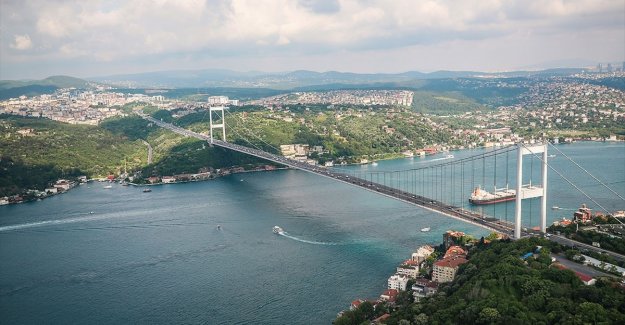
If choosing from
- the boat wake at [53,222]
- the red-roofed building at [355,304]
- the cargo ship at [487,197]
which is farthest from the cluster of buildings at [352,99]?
the red-roofed building at [355,304]

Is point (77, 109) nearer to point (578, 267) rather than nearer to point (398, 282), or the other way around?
point (398, 282)

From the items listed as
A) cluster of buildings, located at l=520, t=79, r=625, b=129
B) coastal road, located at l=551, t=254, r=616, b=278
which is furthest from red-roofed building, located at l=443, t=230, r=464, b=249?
cluster of buildings, located at l=520, t=79, r=625, b=129

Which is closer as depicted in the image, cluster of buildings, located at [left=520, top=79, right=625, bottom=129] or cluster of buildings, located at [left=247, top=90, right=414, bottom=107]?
cluster of buildings, located at [left=520, top=79, right=625, bottom=129]

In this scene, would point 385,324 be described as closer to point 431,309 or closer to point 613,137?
point 431,309

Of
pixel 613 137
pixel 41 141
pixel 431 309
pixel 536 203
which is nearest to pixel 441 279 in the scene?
pixel 431 309

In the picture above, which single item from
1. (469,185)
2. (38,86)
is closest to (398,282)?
(469,185)

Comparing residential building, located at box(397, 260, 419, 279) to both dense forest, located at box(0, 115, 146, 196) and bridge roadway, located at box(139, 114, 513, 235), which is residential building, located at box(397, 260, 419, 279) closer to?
bridge roadway, located at box(139, 114, 513, 235)
